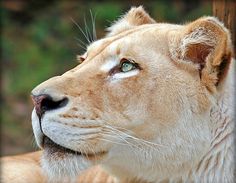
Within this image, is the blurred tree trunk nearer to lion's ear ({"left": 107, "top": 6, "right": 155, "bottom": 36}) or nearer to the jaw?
lion's ear ({"left": 107, "top": 6, "right": 155, "bottom": 36})

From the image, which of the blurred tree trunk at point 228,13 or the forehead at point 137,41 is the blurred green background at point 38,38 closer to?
the blurred tree trunk at point 228,13

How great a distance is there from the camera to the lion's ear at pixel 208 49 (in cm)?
332

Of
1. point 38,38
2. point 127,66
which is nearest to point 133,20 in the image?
point 127,66

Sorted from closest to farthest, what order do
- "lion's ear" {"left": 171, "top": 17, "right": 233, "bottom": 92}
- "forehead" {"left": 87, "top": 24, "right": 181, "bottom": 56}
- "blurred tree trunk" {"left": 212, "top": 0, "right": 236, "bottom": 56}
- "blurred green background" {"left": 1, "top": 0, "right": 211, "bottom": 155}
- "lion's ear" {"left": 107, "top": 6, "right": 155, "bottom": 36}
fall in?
"lion's ear" {"left": 171, "top": 17, "right": 233, "bottom": 92} < "forehead" {"left": 87, "top": 24, "right": 181, "bottom": 56} < "lion's ear" {"left": 107, "top": 6, "right": 155, "bottom": 36} < "blurred tree trunk" {"left": 212, "top": 0, "right": 236, "bottom": 56} < "blurred green background" {"left": 1, "top": 0, "right": 211, "bottom": 155}

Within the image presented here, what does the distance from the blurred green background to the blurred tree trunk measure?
3619 millimetres

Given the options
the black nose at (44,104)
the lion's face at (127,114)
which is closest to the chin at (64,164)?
the lion's face at (127,114)

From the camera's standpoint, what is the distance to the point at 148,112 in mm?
3312

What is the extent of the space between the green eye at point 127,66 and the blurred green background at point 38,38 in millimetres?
4238

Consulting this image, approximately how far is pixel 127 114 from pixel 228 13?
4.30 ft

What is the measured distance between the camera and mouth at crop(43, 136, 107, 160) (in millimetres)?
3295

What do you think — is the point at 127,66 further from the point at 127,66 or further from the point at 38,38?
the point at 38,38

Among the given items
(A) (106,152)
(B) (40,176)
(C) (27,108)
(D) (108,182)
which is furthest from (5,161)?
(C) (27,108)

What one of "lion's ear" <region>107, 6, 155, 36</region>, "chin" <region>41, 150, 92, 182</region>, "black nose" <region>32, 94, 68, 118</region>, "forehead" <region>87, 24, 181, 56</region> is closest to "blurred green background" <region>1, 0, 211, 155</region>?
"lion's ear" <region>107, 6, 155, 36</region>

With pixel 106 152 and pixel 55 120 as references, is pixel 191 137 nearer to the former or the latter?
pixel 106 152
